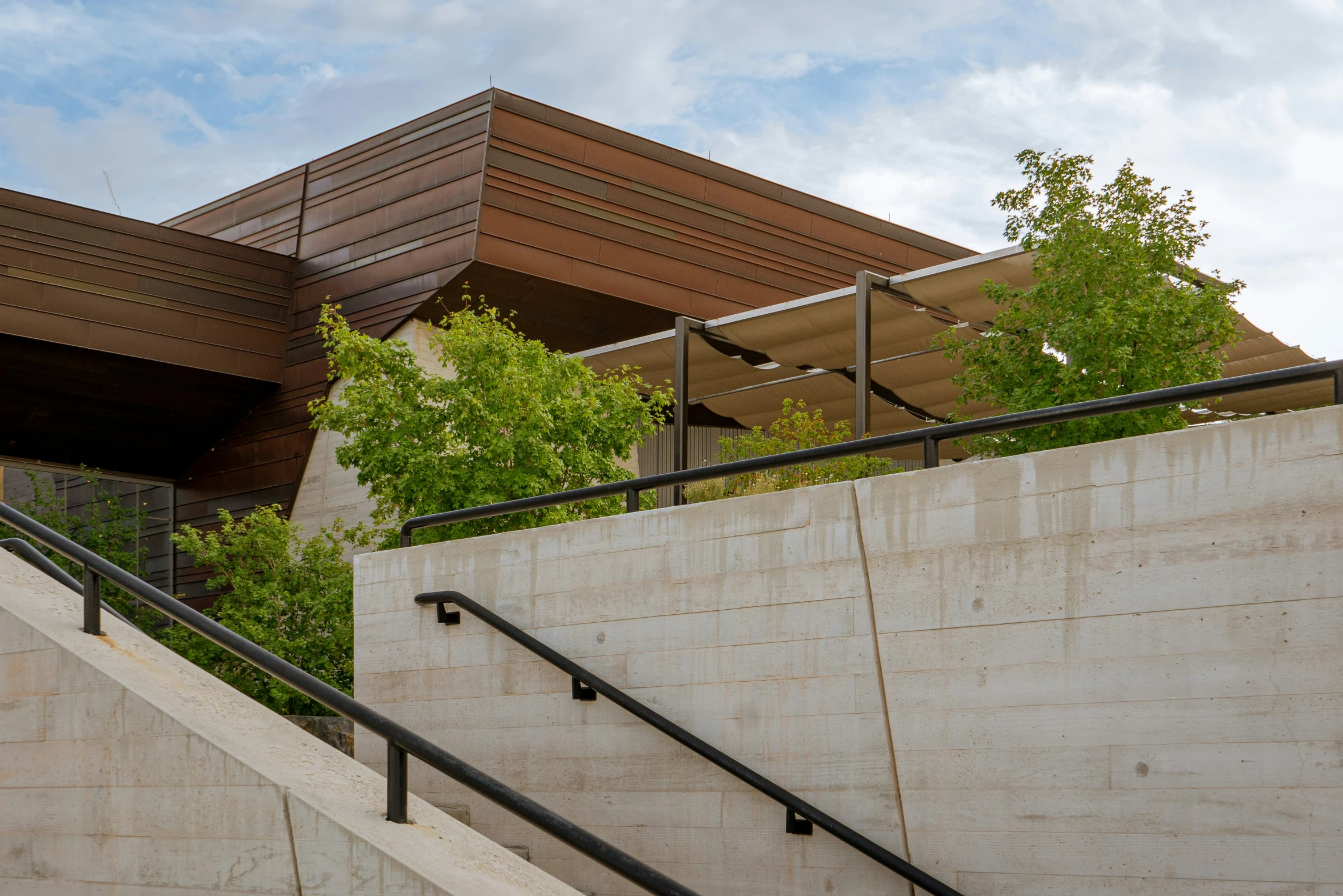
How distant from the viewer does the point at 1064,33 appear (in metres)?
13.4

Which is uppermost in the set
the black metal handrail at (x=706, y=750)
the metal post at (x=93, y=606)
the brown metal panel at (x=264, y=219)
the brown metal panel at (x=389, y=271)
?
the brown metal panel at (x=264, y=219)

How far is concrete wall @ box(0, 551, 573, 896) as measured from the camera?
14.1ft

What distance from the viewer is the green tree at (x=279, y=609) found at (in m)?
13.7

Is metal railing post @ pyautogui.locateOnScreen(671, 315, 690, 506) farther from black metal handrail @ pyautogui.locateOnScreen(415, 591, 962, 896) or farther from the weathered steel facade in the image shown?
black metal handrail @ pyautogui.locateOnScreen(415, 591, 962, 896)

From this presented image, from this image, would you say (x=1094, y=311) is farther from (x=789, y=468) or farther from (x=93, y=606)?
(x=93, y=606)

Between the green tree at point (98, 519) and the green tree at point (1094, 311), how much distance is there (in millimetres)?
12778

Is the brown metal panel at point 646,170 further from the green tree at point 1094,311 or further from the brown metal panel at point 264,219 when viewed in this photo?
the green tree at point 1094,311

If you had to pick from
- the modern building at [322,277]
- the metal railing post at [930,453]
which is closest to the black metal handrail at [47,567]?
the metal railing post at [930,453]

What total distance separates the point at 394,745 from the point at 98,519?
53.9 feet

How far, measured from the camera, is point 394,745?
14.2ft

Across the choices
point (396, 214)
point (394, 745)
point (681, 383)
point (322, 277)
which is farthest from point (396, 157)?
point (394, 745)

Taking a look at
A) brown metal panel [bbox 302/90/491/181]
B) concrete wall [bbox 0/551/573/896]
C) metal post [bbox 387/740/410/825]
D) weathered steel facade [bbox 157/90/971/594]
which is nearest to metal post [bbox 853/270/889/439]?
weathered steel facade [bbox 157/90/971/594]

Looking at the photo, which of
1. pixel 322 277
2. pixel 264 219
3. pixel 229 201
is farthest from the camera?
pixel 229 201

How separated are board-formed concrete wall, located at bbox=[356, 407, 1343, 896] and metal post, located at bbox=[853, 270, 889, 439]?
5.35m
